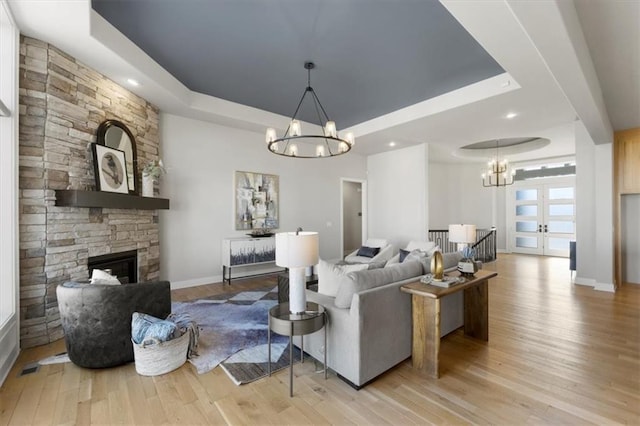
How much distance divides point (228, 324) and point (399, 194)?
17.4 feet

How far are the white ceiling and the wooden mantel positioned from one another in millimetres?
1564

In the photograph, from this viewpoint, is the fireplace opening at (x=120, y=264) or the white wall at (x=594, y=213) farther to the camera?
the white wall at (x=594, y=213)

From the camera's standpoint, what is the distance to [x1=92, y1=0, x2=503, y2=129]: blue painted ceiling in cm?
280

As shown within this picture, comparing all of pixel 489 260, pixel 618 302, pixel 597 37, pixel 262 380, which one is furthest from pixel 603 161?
pixel 262 380

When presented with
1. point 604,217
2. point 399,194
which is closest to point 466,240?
point 604,217

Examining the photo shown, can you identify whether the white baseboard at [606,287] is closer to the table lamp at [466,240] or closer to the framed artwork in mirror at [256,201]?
the table lamp at [466,240]

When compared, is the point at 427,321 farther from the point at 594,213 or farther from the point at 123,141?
the point at 594,213

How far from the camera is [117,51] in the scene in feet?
10.4

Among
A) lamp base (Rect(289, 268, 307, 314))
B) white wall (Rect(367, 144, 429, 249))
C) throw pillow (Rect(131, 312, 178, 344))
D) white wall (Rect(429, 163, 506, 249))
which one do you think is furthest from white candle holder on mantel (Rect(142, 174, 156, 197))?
white wall (Rect(429, 163, 506, 249))

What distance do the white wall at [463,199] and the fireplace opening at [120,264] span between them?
28.3 ft

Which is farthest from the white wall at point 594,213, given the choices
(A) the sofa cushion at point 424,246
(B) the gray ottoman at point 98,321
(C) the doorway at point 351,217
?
(B) the gray ottoman at point 98,321

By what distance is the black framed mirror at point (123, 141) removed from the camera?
3637mm

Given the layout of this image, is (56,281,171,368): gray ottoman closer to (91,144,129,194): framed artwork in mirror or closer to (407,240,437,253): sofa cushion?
(91,144,129,194): framed artwork in mirror

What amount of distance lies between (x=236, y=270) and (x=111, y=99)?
3.56 m
